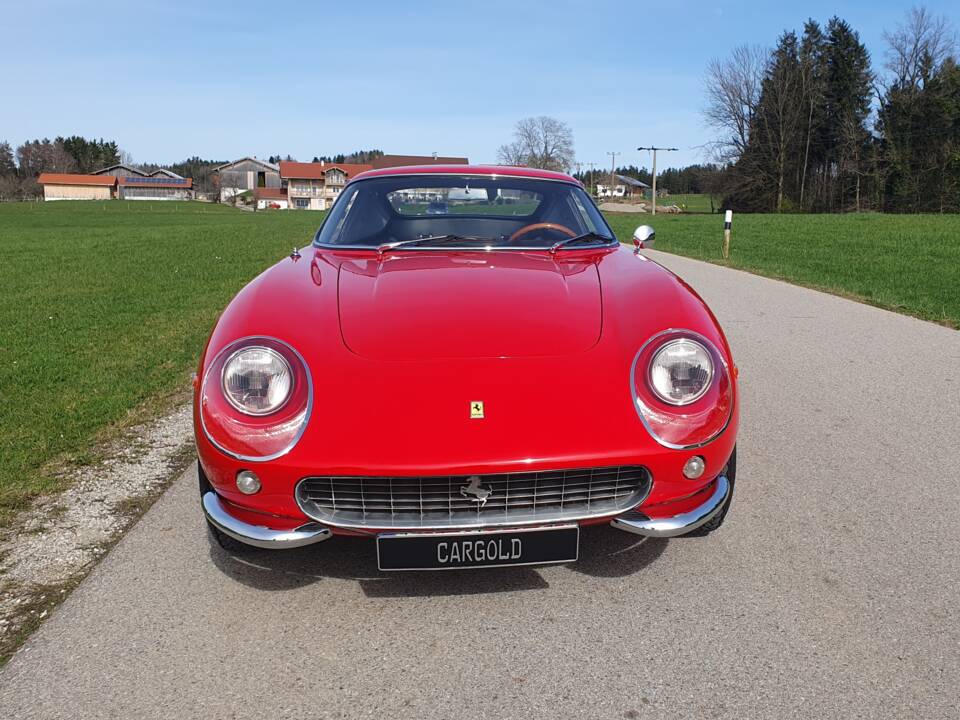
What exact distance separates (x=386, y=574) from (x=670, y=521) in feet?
3.10

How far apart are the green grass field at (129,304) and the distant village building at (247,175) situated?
10182cm

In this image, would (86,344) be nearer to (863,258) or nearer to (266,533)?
(266,533)

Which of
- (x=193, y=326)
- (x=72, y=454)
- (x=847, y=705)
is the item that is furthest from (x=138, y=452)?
(x=193, y=326)

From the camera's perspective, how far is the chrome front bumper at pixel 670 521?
2264 mm

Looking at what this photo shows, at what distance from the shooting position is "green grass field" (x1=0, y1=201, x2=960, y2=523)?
4.25 m

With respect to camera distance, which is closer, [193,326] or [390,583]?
[390,583]

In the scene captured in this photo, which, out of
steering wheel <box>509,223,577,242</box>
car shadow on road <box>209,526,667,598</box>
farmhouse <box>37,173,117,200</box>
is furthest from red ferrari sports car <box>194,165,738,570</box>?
farmhouse <box>37,173,117,200</box>

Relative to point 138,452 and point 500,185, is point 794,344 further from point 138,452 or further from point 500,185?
point 138,452

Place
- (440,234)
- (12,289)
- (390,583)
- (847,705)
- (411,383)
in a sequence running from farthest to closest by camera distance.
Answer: (12,289) < (440,234) < (390,583) < (411,383) < (847,705)

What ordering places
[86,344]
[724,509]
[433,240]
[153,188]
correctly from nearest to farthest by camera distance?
[724,509] < [433,240] < [86,344] < [153,188]

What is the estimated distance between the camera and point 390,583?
2521mm

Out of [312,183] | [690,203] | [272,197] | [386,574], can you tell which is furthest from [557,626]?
[272,197]

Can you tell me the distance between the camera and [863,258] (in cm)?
1466

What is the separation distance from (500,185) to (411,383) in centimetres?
204
